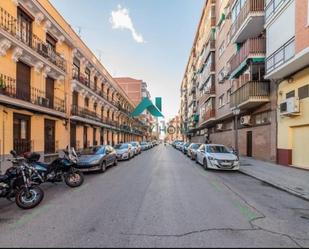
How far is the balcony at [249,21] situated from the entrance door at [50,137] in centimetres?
1523

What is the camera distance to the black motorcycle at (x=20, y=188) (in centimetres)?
632

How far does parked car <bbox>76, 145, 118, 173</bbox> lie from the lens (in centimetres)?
1261

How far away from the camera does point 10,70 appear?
1367cm

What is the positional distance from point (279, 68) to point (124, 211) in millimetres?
12138

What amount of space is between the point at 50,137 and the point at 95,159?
281 inches

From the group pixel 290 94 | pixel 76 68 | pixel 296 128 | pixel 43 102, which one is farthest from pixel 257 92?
pixel 76 68

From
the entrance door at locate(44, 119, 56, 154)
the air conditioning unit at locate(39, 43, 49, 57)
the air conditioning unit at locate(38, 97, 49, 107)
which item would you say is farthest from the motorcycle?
the air conditioning unit at locate(39, 43, 49, 57)

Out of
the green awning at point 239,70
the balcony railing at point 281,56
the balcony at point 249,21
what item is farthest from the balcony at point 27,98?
the balcony at point 249,21

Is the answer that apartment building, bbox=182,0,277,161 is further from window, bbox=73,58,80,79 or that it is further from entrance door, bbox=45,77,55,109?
window, bbox=73,58,80,79

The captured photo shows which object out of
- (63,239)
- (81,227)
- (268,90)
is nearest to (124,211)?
(81,227)

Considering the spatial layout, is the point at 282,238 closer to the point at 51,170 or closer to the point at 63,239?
the point at 63,239

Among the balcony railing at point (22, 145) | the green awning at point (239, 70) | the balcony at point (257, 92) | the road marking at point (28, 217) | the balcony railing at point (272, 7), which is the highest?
the balcony railing at point (272, 7)

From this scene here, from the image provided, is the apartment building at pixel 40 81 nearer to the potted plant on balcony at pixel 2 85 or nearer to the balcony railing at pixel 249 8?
the potted plant on balcony at pixel 2 85

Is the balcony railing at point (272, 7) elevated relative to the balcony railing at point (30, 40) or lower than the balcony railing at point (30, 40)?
elevated
